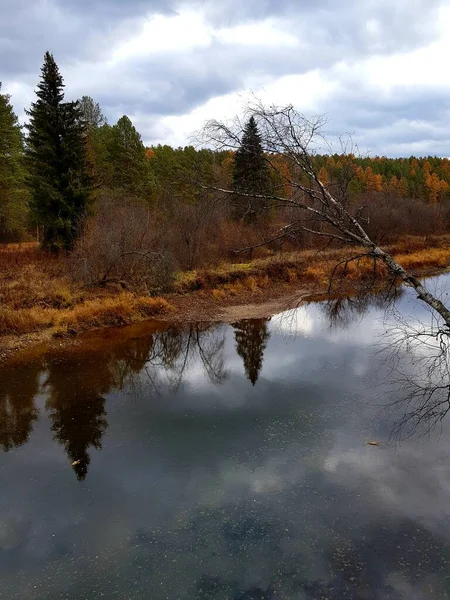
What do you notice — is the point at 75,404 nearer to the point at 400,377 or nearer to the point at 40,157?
the point at 400,377

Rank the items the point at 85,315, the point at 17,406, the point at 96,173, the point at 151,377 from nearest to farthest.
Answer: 1. the point at 17,406
2. the point at 151,377
3. the point at 85,315
4. the point at 96,173

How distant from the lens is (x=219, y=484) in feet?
23.2

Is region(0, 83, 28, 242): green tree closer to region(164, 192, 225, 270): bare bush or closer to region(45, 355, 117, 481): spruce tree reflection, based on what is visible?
region(164, 192, 225, 270): bare bush

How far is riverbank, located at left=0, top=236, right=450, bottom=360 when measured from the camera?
14.9 meters

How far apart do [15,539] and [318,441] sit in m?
5.31

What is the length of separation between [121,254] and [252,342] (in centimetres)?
762

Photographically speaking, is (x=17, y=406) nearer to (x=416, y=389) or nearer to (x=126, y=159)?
(x=416, y=389)

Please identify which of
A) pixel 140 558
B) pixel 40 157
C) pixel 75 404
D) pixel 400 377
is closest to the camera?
pixel 140 558

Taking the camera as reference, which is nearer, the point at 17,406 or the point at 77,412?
the point at 77,412

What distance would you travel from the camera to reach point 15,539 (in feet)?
19.7

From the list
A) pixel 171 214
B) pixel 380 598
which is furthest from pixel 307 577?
pixel 171 214

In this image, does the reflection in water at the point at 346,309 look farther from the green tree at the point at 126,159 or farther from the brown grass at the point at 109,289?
the green tree at the point at 126,159

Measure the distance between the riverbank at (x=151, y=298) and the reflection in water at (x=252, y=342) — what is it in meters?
1.01

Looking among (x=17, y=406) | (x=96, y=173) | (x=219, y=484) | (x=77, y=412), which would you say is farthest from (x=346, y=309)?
(x=96, y=173)
